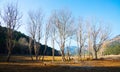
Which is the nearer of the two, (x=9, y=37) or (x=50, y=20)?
(x=9, y=37)

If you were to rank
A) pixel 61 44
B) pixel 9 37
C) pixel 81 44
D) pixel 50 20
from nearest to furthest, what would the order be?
pixel 9 37
pixel 61 44
pixel 50 20
pixel 81 44

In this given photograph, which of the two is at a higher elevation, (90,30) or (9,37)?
(90,30)

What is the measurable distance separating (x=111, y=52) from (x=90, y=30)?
4480 centimetres

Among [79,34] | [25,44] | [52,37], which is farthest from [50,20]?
[25,44]

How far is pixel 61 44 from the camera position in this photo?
47375mm

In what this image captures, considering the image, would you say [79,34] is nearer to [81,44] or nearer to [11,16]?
[81,44]

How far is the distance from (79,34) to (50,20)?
11949mm

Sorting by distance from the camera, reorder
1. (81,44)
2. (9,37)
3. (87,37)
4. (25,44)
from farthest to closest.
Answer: (25,44) → (87,37) → (81,44) → (9,37)

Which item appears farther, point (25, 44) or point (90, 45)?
point (25, 44)

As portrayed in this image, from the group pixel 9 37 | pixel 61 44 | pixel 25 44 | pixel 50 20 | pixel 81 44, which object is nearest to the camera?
pixel 9 37

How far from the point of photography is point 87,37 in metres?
63.9

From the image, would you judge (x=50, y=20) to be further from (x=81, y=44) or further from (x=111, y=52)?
(x=111, y=52)

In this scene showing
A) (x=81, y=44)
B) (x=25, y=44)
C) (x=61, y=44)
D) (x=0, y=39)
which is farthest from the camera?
(x=25, y=44)

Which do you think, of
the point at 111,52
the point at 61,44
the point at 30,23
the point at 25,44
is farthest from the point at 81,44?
the point at 111,52
